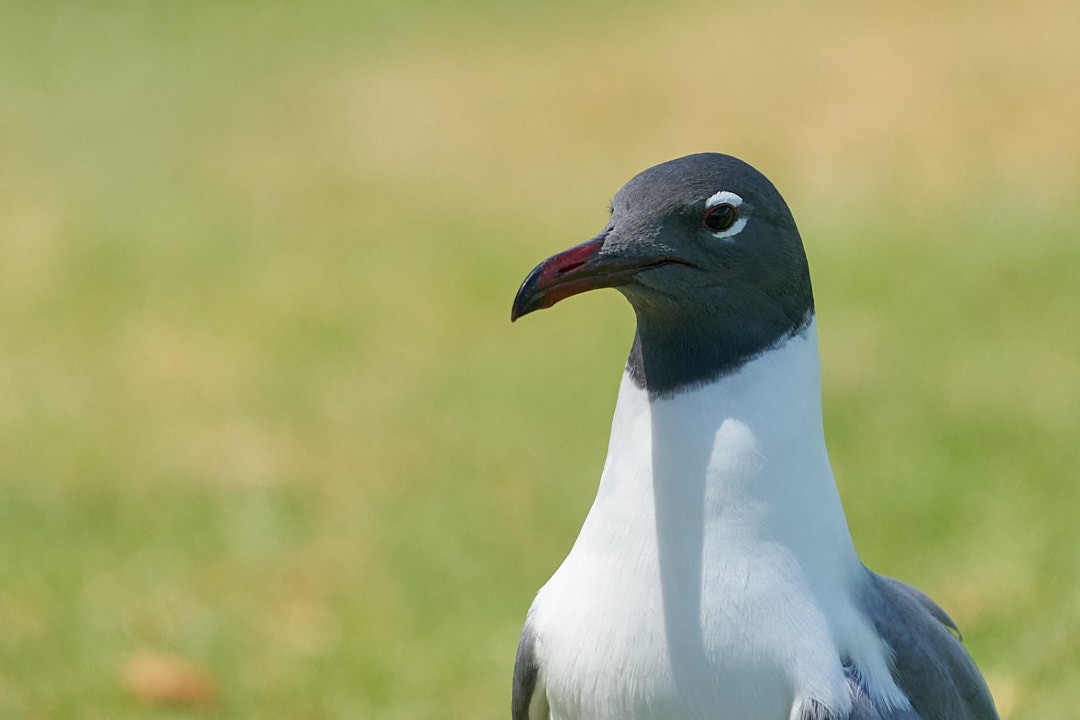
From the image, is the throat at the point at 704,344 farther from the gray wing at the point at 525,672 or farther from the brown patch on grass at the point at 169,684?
the brown patch on grass at the point at 169,684

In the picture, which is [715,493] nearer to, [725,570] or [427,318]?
[725,570]

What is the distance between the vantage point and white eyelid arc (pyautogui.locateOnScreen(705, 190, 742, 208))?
11.1 ft

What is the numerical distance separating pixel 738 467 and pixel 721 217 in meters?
0.55

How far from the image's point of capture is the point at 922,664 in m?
3.55

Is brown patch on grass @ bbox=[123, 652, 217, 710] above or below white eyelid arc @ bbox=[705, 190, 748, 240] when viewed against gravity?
below

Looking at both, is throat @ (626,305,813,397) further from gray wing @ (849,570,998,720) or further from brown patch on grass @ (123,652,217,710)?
brown patch on grass @ (123,652,217,710)

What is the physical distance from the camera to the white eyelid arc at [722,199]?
3.38 meters

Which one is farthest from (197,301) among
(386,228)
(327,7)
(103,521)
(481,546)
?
(327,7)

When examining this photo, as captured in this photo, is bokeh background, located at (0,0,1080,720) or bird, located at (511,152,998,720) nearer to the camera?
bird, located at (511,152,998,720)

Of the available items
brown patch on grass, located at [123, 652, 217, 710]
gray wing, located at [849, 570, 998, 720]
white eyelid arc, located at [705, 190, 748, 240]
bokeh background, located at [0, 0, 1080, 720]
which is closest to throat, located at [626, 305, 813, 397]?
white eyelid arc, located at [705, 190, 748, 240]

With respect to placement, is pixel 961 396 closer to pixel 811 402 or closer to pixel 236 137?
pixel 811 402

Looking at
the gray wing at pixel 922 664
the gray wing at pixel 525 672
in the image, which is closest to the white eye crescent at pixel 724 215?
the gray wing at pixel 922 664

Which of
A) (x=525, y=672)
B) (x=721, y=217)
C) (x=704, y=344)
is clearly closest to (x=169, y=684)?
(x=525, y=672)

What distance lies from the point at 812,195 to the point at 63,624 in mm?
6966
